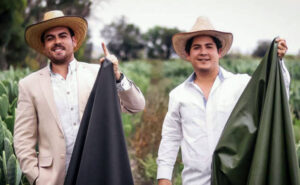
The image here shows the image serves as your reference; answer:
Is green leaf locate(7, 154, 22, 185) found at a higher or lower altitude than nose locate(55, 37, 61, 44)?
lower

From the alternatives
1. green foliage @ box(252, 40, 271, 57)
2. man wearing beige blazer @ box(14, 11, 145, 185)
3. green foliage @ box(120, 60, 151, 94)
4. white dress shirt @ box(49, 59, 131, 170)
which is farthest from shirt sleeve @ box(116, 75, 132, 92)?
green foliage @ box(252, 40, 271, 57)

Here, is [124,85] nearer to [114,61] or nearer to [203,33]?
[114,61]

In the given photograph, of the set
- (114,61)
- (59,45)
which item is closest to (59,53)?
(59,45)

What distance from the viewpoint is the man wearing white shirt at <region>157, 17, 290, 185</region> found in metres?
2.34

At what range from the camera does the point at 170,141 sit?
258cm

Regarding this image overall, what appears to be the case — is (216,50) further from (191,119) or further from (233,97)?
(191,119)

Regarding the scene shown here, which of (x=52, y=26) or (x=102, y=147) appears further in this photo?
(x=52, y=26)

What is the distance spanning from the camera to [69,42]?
249cm

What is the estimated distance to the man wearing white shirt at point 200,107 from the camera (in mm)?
2336

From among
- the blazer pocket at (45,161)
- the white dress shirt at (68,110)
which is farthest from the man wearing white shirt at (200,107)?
the blazer pocket at (45,161)

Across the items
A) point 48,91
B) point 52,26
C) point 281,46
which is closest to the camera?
point 281,46

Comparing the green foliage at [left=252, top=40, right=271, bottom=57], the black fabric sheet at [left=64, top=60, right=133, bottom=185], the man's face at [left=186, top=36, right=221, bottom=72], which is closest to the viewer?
the black fabric sheet at [left=64, top=60, right=133, bottom=185]

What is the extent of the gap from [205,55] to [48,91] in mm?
1119

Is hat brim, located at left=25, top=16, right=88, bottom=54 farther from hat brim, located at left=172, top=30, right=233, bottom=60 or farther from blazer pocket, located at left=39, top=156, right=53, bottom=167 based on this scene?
blazer pocket, located at left=39, top=156, right=53, bottom=167
